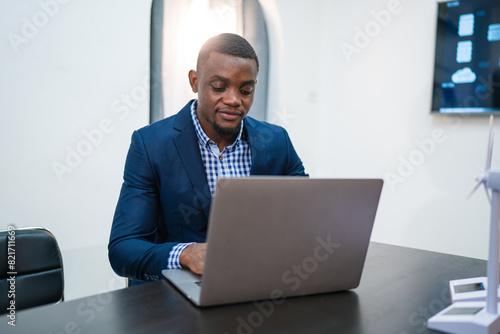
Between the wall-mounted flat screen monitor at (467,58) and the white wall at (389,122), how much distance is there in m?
0.10

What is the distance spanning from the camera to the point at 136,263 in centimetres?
108

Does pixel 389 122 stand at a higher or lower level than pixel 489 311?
higher

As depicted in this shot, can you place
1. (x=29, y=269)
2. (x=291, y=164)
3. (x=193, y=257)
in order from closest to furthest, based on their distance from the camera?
(x=193, y=257), (x=29, y=269), (x=291, y=164)

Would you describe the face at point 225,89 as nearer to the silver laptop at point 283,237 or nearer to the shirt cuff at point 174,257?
the shirt cuff at point 174,257

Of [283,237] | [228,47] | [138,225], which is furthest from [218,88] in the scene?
[283,237]

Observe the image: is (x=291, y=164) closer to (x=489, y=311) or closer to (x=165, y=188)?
(x=165, y=188)

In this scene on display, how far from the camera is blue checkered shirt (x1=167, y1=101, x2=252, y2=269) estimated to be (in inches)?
58.7

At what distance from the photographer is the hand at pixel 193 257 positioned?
3.04 feet

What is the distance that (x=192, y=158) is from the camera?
140 centimetres

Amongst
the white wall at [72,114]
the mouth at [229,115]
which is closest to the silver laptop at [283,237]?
the mouth at [229,115]

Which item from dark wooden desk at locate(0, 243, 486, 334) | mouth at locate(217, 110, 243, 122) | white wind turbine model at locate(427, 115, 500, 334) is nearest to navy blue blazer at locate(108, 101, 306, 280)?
mouth at locate(217, 110, 243, 122)

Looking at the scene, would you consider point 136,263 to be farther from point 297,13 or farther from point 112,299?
point 297,13

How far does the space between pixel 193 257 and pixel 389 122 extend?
2.69 meters

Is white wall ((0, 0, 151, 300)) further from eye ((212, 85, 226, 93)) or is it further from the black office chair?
eye ((212, 85, 226, 93))
